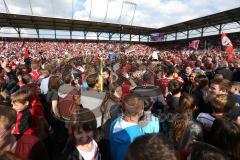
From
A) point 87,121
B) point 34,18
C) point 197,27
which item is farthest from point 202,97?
point 197,27

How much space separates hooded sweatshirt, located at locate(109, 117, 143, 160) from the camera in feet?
10.6

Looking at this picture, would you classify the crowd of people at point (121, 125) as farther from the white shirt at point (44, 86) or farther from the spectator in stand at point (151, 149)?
the white shirt at point (44, 86)

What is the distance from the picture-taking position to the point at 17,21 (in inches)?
1438

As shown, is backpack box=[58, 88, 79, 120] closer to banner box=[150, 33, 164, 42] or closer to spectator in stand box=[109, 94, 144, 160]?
spectator in stand box=[109, 94, 144, 160]

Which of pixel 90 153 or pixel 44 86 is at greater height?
pixel 44 86

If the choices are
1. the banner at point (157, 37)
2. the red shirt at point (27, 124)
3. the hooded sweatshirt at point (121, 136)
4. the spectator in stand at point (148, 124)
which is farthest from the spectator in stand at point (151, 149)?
the banner at point (157, 37)

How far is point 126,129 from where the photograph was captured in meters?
3.24

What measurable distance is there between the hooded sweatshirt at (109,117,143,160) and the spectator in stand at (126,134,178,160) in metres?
1.23

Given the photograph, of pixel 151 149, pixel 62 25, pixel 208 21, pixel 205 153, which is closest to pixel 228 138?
pixel 205 153

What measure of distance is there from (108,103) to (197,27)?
130 ft

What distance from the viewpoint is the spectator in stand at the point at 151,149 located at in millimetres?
1872

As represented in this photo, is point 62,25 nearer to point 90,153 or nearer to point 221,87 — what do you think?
point 221,87

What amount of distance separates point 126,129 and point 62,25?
1591 inches

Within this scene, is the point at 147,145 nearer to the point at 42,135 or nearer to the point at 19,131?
the point at 19,131
